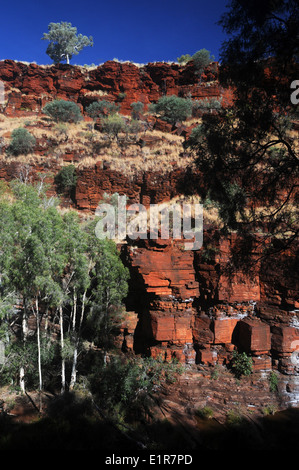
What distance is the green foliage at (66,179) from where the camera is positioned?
81.9ft

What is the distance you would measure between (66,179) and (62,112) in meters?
18.7

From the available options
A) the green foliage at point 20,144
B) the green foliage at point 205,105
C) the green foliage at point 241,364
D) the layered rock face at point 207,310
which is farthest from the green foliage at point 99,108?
the green foliage at point 241,364

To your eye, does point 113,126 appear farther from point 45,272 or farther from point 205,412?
point 205,412

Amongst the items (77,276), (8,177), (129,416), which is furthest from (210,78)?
(129,416)

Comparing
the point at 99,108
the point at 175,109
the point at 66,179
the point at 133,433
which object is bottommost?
the point at 133,433

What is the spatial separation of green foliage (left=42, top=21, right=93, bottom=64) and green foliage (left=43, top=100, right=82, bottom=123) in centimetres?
2368

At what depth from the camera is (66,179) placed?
25.0 metres

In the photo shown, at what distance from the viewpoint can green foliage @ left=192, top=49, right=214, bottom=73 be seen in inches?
1720

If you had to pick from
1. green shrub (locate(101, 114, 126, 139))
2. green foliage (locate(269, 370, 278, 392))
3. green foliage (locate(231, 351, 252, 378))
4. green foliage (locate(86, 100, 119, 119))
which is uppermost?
green foliage (locate(86, 100, 119, 119))

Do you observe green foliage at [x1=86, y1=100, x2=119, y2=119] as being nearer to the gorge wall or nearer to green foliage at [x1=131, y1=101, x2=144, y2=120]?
green foliage at [x1=131, y1=101, x2=144, y2=120]

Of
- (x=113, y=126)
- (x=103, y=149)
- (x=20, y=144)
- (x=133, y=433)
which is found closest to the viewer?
(x=133, y=433)

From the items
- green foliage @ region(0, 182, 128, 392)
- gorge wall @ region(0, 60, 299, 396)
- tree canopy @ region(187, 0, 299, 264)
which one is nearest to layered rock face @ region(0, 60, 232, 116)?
gorge wall @ region(0, 60, 299, 396)

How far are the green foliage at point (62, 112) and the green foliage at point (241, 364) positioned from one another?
3743 cm

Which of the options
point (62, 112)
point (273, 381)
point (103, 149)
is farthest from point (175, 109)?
point (273, 381)
